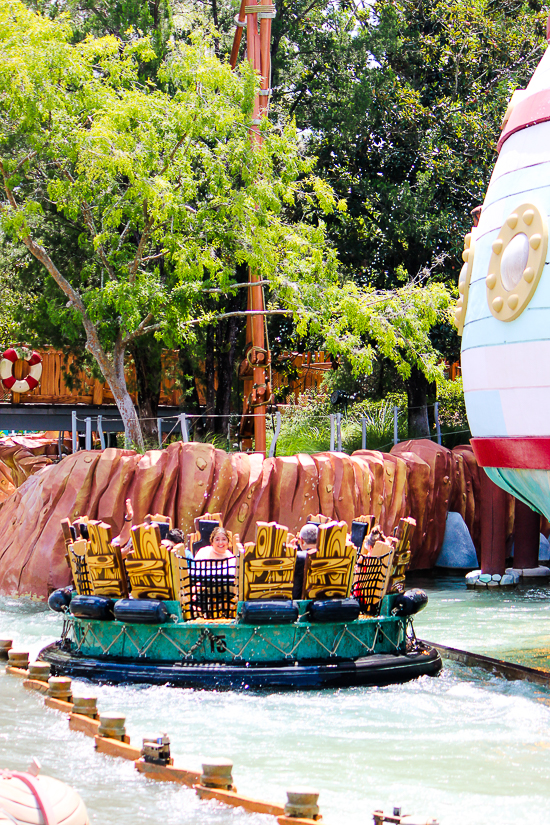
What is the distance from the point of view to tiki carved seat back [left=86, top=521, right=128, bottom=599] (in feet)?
32.0

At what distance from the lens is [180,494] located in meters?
14.2

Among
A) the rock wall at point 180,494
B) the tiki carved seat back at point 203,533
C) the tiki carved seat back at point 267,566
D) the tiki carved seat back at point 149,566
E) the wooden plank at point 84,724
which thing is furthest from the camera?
the rock wall at point 180,494

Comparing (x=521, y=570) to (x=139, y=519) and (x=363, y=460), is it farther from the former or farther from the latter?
(x=139, y=519)

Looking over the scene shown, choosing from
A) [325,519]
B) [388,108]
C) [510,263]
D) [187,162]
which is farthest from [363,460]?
[388,108]

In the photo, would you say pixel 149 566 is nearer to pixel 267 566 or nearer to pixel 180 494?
pixel 267 566

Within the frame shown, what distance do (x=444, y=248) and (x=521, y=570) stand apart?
9131 millimetres

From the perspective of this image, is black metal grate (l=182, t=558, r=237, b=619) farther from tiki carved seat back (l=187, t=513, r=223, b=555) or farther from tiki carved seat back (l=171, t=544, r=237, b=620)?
tiki carved seat back (l=187, t=513, r=223, b=555)

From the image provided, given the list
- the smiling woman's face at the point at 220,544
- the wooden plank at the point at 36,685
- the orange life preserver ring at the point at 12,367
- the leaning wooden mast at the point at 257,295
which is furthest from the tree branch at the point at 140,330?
the wooden plank at the point at 36,685

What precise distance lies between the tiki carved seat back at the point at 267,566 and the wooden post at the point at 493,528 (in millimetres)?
6390

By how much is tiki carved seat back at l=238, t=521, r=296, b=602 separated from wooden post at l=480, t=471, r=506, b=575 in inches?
252

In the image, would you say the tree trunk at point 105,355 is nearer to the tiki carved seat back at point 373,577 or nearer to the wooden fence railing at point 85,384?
the wooden fence railing at point 85,384

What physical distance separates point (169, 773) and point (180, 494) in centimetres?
824

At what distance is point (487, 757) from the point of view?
7027 millimetres

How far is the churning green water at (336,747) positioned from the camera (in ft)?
19.2
